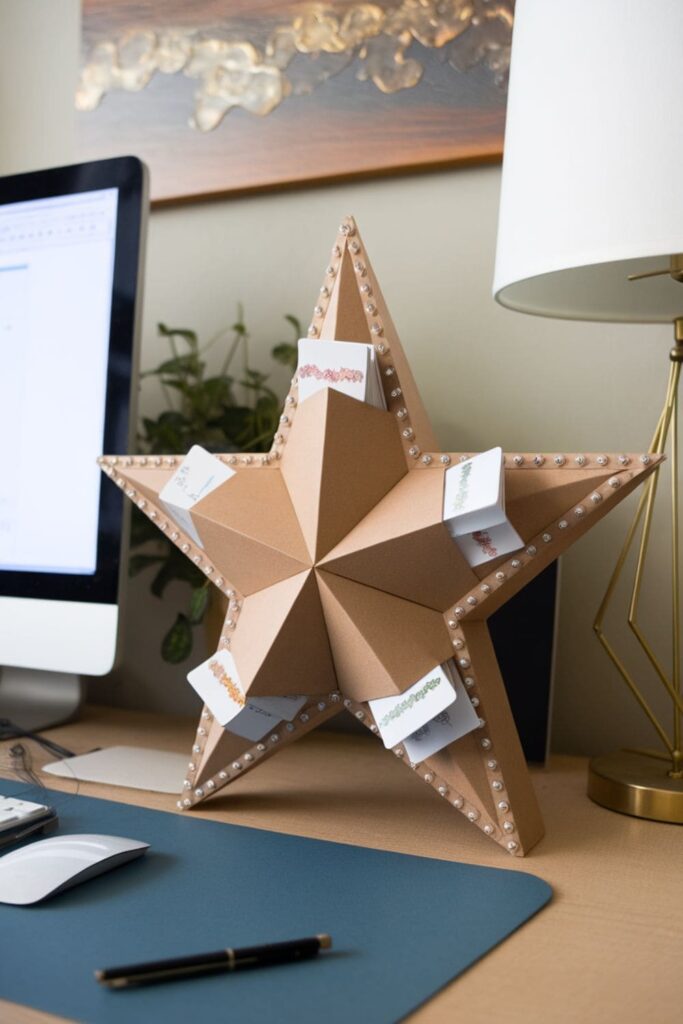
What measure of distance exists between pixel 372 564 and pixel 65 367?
387mm

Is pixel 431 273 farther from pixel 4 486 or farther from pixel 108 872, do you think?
pixel 108 872

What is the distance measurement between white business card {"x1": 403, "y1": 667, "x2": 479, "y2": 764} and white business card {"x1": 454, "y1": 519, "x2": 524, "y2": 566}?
0.07 meters

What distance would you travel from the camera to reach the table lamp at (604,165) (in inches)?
23.5

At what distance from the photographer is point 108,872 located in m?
0.56

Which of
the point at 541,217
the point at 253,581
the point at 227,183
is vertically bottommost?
the point at 253,581

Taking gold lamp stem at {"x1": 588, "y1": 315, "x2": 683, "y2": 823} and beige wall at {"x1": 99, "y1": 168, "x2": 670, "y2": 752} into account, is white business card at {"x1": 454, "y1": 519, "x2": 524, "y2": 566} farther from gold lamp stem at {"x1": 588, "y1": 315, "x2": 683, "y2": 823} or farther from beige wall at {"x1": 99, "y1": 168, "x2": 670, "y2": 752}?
beige wall at {"x1": 99, "y1": 168, "x2": 670, "y2": 752}

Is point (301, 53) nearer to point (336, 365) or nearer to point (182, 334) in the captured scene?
point (182, 334)

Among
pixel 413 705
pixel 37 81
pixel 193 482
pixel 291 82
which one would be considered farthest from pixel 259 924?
pixel 37 81

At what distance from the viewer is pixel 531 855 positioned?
61 cm

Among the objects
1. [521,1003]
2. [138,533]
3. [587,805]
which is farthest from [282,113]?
[521,1003]

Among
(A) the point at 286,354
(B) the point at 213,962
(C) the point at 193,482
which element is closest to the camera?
(B) the point at 213,962

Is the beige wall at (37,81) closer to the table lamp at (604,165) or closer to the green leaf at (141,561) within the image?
the green leaf at (141,561)

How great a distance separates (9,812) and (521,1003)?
336 millimetres

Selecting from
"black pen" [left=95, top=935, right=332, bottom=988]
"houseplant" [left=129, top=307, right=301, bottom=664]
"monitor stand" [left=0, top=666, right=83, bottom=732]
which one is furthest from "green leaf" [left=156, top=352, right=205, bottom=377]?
"black pen" [left=95, top=935, right=332, bottom=988]
